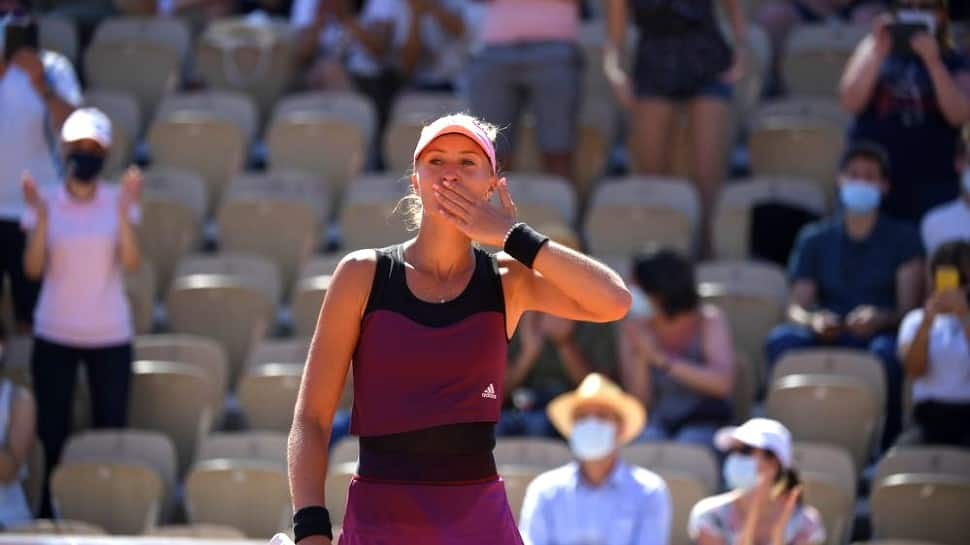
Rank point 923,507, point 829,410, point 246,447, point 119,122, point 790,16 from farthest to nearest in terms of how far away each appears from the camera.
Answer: point 790,16
point 119,122
point 246,447
point 829,410
point 923,507

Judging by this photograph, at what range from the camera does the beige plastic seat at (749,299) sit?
832cm

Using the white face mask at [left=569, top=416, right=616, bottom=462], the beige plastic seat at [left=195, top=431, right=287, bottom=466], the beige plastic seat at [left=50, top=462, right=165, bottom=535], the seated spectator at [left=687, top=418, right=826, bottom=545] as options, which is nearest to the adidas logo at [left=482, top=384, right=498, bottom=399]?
the seated spectator at [left=687, top=418, right=826, bottom=545]

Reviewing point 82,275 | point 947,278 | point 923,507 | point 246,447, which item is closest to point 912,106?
point 947,278

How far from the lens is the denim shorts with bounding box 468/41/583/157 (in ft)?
29.8

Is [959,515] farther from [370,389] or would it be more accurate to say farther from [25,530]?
[370,389]

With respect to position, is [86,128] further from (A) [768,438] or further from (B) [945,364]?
(B) [945,364]

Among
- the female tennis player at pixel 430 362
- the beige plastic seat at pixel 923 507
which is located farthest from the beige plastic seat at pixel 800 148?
the female tennis player at pixel 430 362

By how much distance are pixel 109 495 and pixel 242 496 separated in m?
0.59

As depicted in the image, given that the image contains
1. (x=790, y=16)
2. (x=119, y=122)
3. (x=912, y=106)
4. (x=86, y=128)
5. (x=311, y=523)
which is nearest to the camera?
(x=311, y=523)

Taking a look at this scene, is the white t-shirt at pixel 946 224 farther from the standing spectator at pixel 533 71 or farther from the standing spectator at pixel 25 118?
the standing spectator at pixel 25 118

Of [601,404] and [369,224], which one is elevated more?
[369,224]

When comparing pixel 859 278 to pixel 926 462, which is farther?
pixel 859 278

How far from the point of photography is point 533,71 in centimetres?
911

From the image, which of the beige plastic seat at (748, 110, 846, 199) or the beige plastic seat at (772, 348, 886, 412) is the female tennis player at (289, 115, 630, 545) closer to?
the beige plastic seat at (772, 348, 886, 412)
